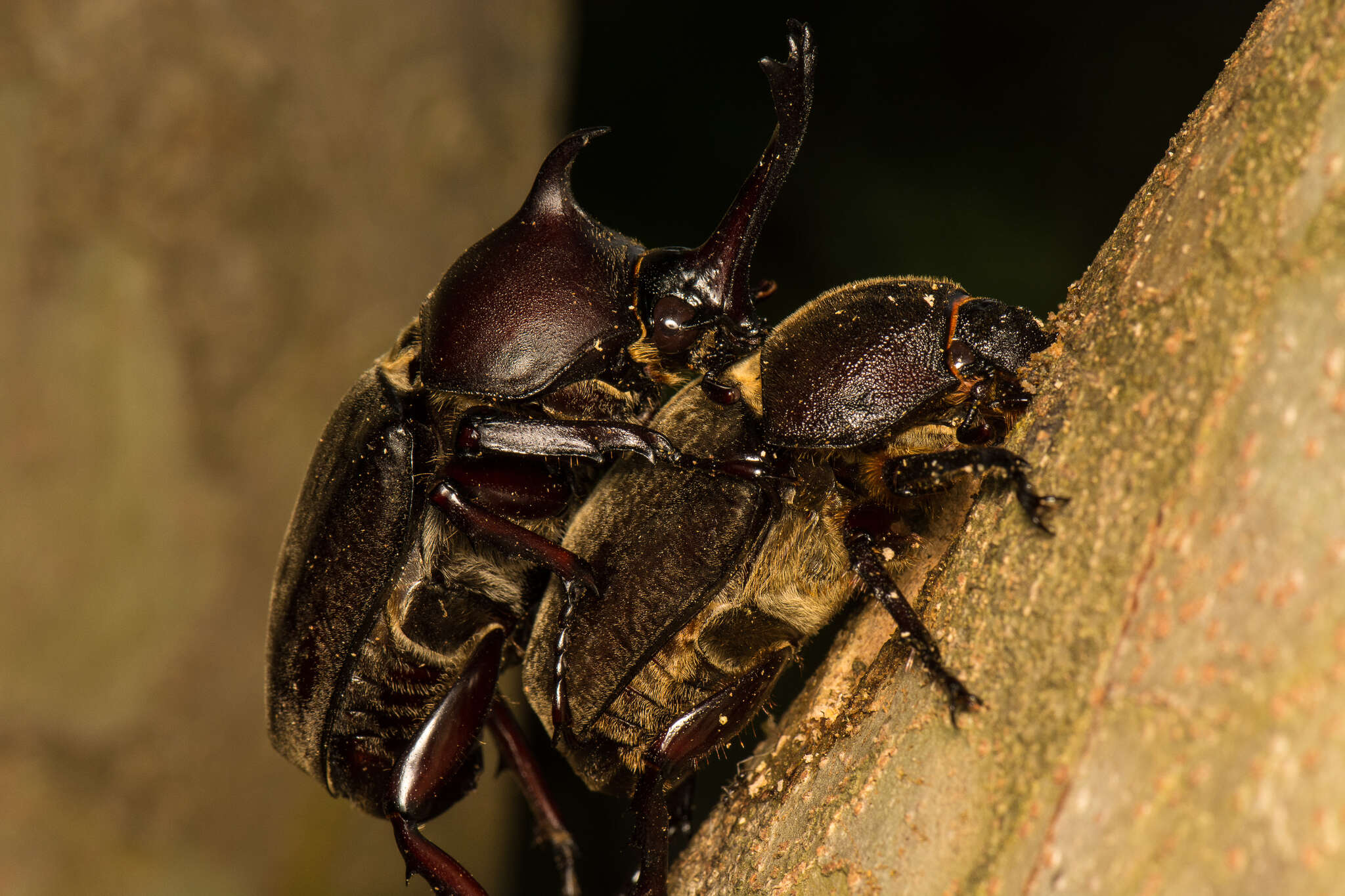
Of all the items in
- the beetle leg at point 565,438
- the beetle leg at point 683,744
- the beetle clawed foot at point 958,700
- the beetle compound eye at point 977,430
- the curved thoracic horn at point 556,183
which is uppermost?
the curved thoracic horn at point 556,183

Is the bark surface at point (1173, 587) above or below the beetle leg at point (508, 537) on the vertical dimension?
above

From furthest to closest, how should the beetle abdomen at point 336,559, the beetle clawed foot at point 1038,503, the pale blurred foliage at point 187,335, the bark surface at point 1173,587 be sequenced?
the pale blurred foliage at point 187,335, the beetle abdomen at point 336,559, the beetle clawed foot at point 1038,503, the bark surface at point 1173,587

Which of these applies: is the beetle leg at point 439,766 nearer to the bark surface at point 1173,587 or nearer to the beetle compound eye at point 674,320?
the beetle compound eye at point 674,320

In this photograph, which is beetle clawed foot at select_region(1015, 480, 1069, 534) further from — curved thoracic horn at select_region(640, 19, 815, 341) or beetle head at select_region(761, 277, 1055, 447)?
curved thoracic horn at select_region(640, 19, 815, 341)

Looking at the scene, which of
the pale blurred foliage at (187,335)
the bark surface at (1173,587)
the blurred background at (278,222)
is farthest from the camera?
Result: the pale blurred foliage at (187,335)

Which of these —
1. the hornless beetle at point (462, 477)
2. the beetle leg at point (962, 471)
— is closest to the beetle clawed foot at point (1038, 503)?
the beetle leg at point (962, 471)

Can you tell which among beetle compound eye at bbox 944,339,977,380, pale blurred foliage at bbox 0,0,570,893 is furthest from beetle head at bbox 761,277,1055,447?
pale blurred foliage at bbox 0,0,570,893

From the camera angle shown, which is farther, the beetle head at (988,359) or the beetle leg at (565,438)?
the beetle leg at (565,438)

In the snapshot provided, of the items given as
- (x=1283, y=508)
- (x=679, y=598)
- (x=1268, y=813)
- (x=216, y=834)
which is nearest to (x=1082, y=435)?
(x=1283, y=508)
